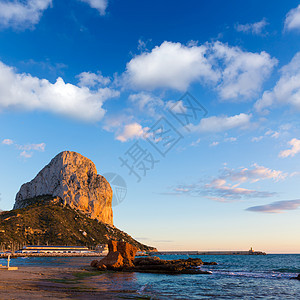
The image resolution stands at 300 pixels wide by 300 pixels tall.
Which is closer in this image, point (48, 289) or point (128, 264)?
point (48, 289)

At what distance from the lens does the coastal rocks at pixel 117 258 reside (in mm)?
67438

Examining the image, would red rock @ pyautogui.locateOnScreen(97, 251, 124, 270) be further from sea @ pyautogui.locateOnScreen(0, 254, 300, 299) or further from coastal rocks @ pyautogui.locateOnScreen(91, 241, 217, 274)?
sea @ pyautogui.locateOnScreen(0, 254, 300, 299)

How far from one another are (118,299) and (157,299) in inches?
155

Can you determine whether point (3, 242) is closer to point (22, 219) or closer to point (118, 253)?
point (22, 219)

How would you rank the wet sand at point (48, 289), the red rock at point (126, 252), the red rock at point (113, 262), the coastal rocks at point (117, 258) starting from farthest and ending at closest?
the red rock at point (126, 252)
the coastal rocks at point (117, 258)
the red rock at point (113, 262)
the wet sand at point (48, 289)

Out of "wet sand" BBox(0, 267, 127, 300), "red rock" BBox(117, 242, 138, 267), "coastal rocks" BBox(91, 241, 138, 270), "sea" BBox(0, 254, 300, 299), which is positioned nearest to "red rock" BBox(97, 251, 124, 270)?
"coastal rocks" BBox(91, 241, 138, 270)

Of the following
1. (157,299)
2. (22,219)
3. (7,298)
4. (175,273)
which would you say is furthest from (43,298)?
(22,219)

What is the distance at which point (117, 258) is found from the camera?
68750 millimetres

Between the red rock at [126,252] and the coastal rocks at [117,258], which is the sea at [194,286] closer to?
the coastal rocks at [117,258]

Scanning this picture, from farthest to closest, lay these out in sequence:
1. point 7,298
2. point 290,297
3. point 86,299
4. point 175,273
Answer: point 175,273 < point 290,297 < point 86,299 < point 7,298

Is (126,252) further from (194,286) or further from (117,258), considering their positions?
(194,286)

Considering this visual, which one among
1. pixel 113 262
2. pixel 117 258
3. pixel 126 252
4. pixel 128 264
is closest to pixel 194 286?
pixel 113 262

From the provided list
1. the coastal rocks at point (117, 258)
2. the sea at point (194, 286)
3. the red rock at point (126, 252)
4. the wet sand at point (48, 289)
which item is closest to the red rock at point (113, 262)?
the coastal rocks at point (117, 258)

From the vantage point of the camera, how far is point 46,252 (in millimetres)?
187000
